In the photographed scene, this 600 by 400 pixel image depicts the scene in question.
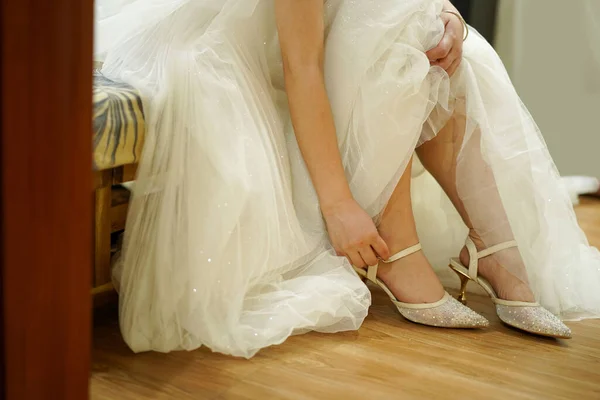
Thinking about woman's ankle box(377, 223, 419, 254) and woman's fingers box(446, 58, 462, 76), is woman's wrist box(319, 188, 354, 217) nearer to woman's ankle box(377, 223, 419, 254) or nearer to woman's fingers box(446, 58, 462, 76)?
woman's ankle box(377, 223, 419, 254)

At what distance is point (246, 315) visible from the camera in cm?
98

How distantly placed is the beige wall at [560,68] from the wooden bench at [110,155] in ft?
4.77

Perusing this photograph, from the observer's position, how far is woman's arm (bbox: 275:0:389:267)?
3.37 ft

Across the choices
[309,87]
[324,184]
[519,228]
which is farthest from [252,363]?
[519,228]

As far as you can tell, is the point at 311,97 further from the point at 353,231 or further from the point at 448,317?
the point at 448,317

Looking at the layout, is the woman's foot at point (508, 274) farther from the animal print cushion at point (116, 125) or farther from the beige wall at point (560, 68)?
the beige wall at point (560, 68)

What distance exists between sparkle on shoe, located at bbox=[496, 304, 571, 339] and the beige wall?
1187mm

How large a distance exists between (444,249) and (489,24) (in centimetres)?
100

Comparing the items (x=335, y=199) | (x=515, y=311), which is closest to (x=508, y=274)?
(x=515, y=311)

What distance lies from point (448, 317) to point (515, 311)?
0.34ft

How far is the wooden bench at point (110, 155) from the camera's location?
2.95 ft

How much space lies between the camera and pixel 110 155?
0.91 meters

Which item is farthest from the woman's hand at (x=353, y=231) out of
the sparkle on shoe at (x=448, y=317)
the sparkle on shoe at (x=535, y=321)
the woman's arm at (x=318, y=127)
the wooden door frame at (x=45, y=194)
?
the wooden door frame at (x=45, y=194)

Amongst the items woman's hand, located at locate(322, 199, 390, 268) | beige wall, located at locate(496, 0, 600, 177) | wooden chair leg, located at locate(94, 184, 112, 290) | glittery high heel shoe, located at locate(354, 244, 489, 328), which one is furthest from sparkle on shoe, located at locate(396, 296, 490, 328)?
beige wall, located at locate(496, 0, 600, 177)
